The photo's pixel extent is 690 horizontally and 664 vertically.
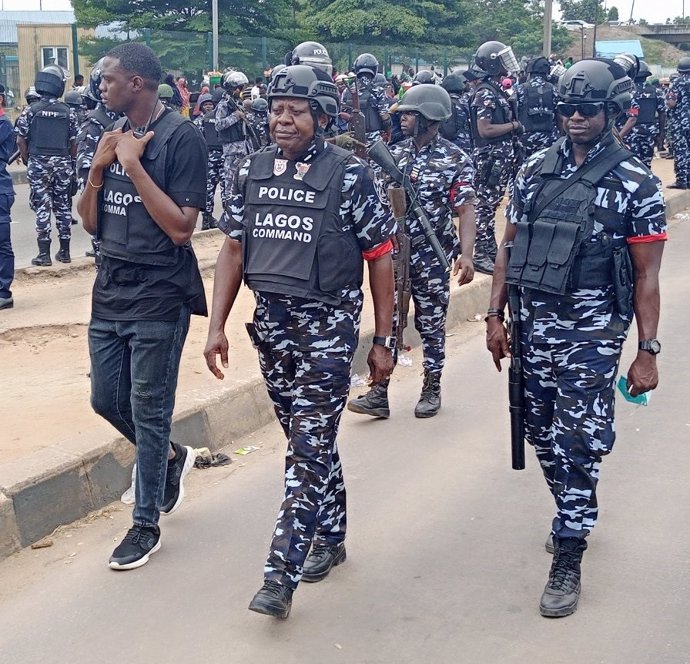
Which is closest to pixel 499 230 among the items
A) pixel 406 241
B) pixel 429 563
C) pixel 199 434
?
pixel 406 241

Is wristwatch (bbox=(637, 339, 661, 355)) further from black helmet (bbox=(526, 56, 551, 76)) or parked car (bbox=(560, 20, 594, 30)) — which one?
parked car (bbox=(560, 20, 594, 30))

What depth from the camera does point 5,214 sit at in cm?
875

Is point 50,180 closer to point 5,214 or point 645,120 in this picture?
point 5,214

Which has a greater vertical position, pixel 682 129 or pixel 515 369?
pixel 682 129

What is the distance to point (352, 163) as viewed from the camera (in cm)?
384

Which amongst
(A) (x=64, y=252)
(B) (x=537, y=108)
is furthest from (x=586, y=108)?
(A) (x=64, y=252)

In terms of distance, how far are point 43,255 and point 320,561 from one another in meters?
7.56

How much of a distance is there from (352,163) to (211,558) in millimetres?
1680

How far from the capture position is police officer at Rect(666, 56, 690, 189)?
1612 centimetres

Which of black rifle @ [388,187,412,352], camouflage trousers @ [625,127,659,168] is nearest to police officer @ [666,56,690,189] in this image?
camouflage trousers @ [625,127,659,168]

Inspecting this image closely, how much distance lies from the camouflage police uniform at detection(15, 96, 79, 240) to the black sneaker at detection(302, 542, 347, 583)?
7593 mm

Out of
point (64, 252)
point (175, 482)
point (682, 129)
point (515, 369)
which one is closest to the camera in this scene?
point (515, 369)

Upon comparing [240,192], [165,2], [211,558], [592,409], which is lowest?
[211,558]

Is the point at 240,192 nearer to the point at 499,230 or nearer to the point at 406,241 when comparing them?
the point at 406,241
